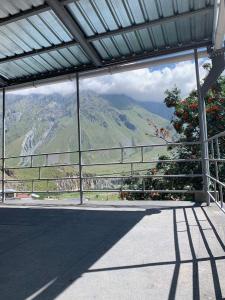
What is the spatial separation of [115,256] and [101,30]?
3.37 m

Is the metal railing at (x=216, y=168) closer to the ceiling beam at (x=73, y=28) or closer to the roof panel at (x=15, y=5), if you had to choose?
the ceiling beam at (x=73, y=28)

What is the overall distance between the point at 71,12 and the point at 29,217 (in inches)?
113

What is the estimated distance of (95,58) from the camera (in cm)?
→ 537

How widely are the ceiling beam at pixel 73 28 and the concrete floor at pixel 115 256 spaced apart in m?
2.53

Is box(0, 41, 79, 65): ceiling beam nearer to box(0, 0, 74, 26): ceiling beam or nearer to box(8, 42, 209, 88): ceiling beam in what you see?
box(8, 42, 209, 88): ceiling beam

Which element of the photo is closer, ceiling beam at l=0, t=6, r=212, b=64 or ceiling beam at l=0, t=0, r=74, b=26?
ceiling beam at l=0, t=0, r=74, b=26

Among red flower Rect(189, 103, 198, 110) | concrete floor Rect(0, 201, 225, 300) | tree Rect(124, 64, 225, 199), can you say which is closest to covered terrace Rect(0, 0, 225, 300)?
concrete floor Rect(0, 201, 225, 300)

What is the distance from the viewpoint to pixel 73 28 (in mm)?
4516

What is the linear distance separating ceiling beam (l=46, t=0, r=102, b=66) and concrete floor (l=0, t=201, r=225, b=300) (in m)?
2.53

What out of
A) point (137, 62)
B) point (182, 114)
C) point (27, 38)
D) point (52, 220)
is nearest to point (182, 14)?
point (137, 62)

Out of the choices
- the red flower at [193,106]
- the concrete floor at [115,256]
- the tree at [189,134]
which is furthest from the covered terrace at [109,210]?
the red flower at [193,106]

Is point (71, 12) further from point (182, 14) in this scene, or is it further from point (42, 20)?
point (182, 14)

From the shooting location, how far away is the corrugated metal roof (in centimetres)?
421

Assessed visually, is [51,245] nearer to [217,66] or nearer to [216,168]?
[216,168]
